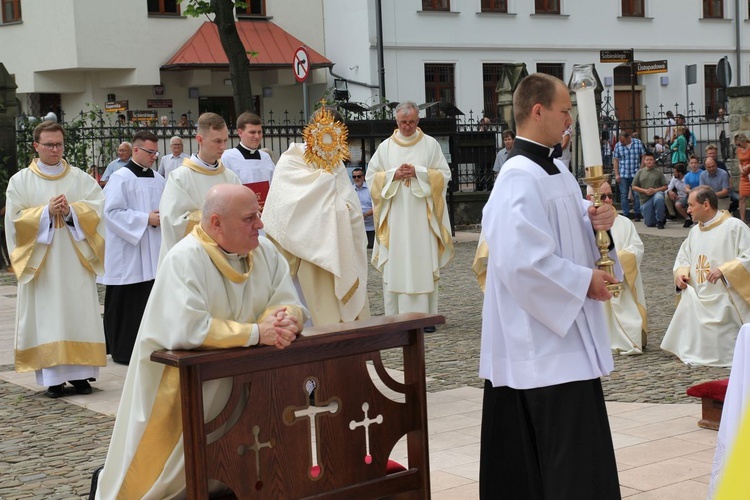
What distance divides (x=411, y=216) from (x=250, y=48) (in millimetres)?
21878

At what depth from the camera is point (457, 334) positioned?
415 inches

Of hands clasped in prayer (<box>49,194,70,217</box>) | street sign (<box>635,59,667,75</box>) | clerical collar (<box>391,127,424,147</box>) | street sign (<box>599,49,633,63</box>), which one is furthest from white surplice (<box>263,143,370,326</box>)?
street sign (<box>635,59,667,75</box>)

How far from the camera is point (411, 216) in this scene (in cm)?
1068

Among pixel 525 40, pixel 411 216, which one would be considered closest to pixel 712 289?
pixel 411 216

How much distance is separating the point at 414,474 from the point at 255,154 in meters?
4.44

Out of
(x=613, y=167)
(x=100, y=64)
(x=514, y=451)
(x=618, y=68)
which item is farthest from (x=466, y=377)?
(x=618, y=68)

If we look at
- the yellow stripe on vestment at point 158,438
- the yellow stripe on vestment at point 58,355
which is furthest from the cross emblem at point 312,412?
the yellow stripe on vestment at point 58,355

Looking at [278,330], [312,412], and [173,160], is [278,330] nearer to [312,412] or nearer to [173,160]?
[312,412]

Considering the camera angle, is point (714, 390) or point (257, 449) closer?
point (257, 449)

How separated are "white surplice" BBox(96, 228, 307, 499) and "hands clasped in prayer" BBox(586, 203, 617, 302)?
121 centimetres

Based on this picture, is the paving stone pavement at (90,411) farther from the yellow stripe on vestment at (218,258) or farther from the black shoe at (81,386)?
the yellow stripe on vestment at (218,258)

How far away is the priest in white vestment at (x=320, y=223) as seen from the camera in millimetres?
7766

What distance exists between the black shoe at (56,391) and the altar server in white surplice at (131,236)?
1273mm

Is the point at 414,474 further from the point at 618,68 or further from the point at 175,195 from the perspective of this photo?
the point at 618,68
